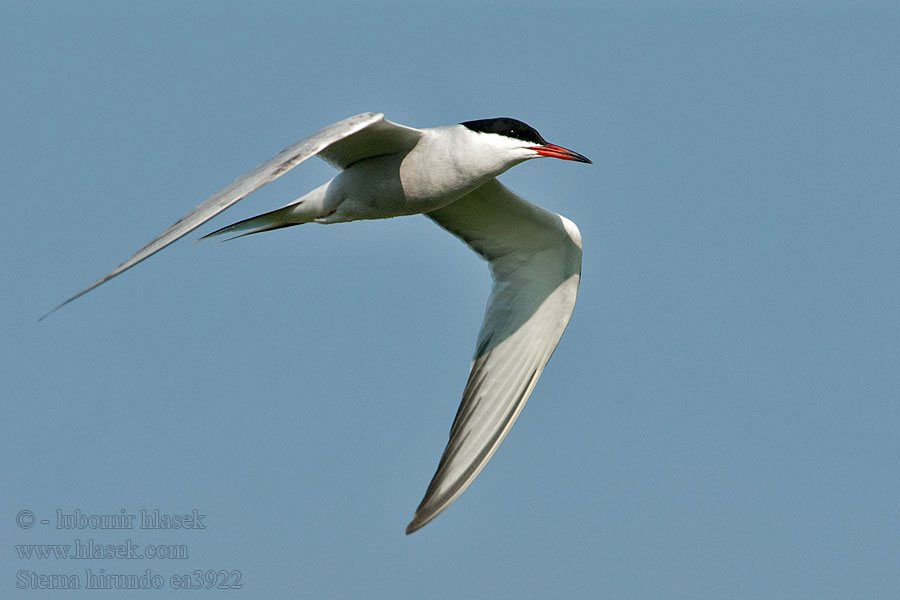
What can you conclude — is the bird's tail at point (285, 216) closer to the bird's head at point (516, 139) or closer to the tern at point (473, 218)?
the tern at point (473, 218)

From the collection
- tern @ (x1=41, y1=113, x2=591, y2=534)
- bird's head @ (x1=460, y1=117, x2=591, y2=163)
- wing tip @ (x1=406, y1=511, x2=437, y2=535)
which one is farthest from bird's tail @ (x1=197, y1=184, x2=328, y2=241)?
wing tip @ (x1=406, y1=511, x2=437, y2=535)

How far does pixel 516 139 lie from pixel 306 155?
2.00 m

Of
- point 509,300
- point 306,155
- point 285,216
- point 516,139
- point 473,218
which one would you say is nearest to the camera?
point 306,155

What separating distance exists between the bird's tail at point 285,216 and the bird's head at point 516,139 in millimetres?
1401

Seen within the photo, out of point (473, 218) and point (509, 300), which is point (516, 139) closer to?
point (473, 218)

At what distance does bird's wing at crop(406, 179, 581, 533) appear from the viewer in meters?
8.88

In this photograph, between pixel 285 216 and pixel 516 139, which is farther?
pixel 285 216

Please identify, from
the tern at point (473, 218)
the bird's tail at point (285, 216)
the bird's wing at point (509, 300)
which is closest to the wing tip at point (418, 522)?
the tern at point (473, 218)

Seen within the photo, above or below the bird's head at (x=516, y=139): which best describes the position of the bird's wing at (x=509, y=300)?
below

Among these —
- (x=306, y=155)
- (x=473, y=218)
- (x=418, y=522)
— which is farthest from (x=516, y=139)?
(x=418, y=522)

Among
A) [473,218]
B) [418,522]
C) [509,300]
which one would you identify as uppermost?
[473,218]

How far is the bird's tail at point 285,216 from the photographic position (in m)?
8.34

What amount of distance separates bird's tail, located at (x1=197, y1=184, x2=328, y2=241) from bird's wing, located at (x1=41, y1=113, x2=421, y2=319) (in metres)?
0.34

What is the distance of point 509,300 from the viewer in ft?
31.3
